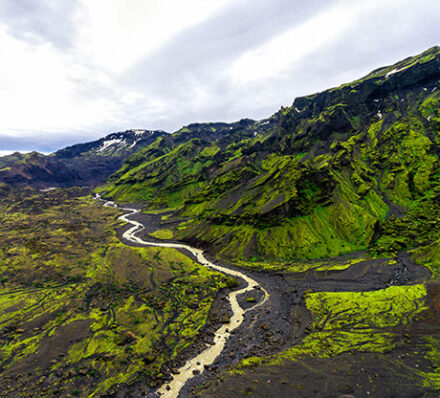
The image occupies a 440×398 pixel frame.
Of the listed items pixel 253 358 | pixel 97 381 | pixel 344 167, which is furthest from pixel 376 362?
pixel 344 167

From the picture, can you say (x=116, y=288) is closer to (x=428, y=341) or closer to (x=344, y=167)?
(x=428, y=341)

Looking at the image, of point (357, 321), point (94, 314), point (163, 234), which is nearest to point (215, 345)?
point (357, 321)

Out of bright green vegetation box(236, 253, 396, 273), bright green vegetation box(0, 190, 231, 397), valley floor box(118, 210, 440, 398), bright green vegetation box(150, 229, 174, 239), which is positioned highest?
bright green vegetation box(150, 229, 174, 239)

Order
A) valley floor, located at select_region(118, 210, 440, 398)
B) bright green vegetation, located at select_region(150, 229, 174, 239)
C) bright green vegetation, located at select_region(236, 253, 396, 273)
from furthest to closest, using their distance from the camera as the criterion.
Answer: bright green vegetation, located at select_region(150, 229, 174, 239)
bright green vegetation, located at select_region(236, 253, 396, 273)
valley floor, located at select_region(118, 210, 440, 398)

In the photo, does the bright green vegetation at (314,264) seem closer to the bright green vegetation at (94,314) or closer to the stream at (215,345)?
the stream at (215,345)

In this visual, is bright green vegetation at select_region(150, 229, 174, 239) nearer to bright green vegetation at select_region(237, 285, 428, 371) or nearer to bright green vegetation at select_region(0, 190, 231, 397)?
bright green vegetation at select_region(0, 190, 231, 397)

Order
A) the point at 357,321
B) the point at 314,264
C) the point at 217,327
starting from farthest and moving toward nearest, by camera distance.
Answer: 1. the point at 314,264
2. the point at 217,327
3. the point at 357,321

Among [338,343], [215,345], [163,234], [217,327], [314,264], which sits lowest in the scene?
[338,343]

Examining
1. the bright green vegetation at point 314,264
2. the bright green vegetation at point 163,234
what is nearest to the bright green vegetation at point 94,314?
the bright green vegetation at point 314,264

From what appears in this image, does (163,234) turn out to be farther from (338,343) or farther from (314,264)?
(338,343)

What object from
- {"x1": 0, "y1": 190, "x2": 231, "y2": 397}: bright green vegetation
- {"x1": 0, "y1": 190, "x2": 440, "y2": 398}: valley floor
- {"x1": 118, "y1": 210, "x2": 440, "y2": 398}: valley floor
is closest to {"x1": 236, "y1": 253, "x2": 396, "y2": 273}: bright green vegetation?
{"x1": 0, "y1": 190, "x2": 440, "y2": 398}: valley floor
